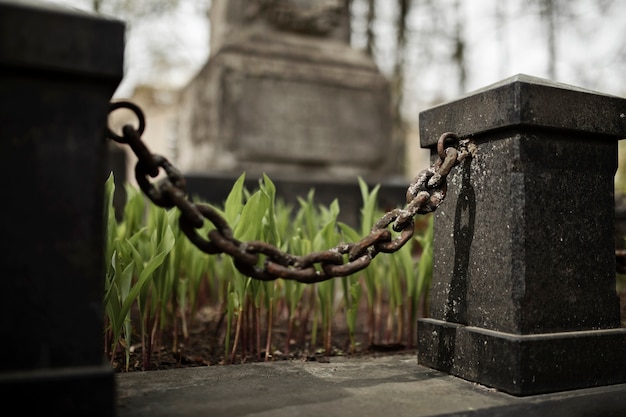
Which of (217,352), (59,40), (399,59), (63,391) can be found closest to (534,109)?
(59,40)

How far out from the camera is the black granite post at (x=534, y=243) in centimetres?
166

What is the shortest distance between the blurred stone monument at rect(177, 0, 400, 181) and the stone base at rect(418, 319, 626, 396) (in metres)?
3.77

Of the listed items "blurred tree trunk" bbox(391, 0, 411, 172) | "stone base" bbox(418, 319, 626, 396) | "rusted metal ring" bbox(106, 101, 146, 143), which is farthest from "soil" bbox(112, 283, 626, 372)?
"blurred tree trunk" bbox(391, 0, 411, 172)

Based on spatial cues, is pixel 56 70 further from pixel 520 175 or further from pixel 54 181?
pixel 520 175

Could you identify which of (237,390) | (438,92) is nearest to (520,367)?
(237,390)

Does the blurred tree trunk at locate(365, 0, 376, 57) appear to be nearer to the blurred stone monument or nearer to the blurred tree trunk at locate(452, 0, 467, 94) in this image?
the blurred tree trunk at locate(452, 0, 467, 94)

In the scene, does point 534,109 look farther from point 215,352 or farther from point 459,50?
point 459,50

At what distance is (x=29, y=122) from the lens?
117 centimetres

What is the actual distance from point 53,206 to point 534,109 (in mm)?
1360

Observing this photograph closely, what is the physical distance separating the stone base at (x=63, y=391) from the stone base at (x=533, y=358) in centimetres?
111

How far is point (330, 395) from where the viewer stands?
5.24 feet

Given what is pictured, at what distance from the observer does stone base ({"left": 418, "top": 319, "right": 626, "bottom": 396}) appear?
5.32 ft

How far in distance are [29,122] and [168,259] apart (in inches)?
42.5

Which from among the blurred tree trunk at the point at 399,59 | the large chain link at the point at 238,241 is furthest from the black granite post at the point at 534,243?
the blurred tree trunk at the point at 399,59
